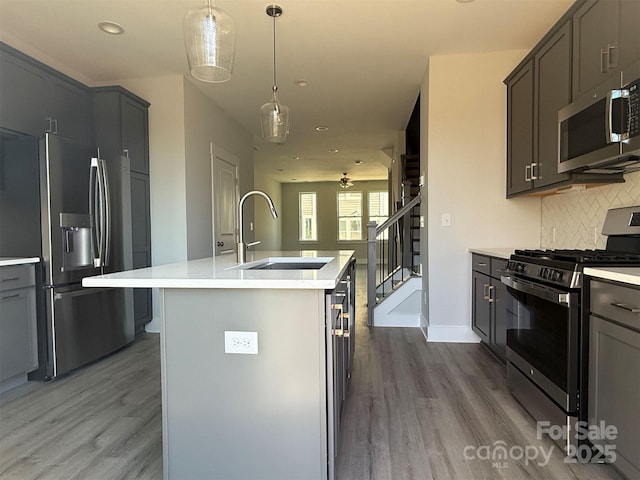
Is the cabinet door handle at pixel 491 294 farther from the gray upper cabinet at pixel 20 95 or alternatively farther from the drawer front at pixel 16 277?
the gray upper cabinet at pixel 20 95

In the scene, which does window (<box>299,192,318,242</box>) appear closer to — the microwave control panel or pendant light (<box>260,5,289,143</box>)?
pendant light (<box>260,5,289,143</box>)

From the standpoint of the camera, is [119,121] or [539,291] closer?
[539,291]

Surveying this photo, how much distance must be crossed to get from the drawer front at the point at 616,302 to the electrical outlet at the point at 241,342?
146 centimetres

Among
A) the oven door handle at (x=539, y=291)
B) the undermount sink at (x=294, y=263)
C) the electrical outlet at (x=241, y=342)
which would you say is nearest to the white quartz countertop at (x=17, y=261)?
the undermount sink at (x=294, y=263)

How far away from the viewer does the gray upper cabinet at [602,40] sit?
1.87 metres

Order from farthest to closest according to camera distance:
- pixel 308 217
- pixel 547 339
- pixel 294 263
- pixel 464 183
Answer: pixel 308 217
pixel 464 183
pixel 294 263
pixel 547 339

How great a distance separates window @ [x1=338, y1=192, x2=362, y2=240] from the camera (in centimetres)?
1232

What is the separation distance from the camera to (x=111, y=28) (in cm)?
299

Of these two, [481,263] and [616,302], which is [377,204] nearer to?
[481,263]

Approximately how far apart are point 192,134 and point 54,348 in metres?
2.50

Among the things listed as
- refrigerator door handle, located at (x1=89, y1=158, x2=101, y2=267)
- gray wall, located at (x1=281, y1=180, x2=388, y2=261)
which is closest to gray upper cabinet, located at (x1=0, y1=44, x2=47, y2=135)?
refrigerator door handle, located at (x1=89, y1=158, x2=101, y2=267)

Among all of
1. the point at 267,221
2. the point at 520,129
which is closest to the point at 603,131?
the point at 520,129

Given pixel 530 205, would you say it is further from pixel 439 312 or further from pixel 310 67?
pixel 310 67

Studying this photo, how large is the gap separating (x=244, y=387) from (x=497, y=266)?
7.12 feet
